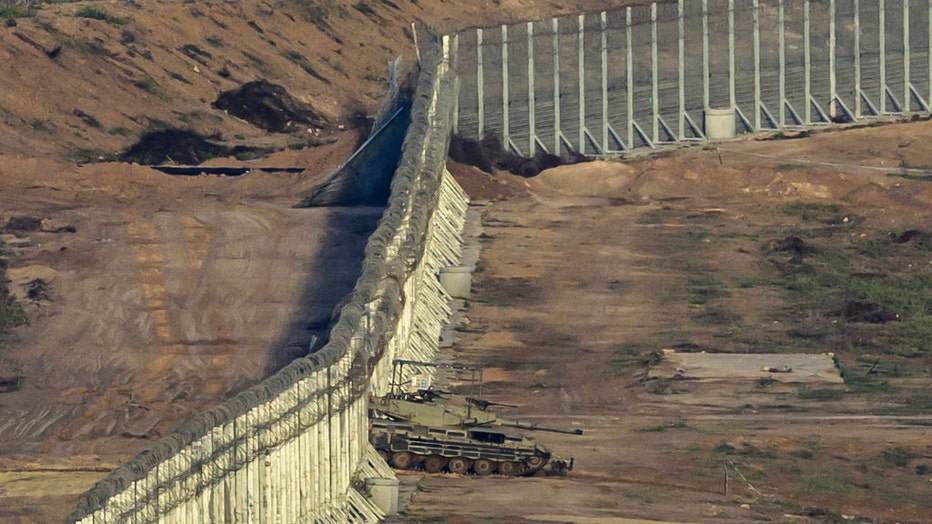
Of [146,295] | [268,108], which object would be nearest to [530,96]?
[268,108]

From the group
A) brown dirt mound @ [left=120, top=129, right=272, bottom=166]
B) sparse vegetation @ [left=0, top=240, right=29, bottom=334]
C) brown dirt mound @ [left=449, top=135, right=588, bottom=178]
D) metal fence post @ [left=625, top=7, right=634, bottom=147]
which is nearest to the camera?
sparse vegetation @ [left=0, top=240, right=29, bottom=334]

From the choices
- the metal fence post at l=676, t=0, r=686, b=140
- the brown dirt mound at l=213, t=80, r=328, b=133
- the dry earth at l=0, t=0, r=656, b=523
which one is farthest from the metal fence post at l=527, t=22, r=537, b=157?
the brown dirt mound at l=213, t=80, r=328, b=133

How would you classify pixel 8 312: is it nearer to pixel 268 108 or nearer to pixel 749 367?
pixel 749 367

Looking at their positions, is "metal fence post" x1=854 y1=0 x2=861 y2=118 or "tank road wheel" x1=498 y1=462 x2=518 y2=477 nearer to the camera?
"tank road wheel" x1=498 y1=462 x2=518 y2=477

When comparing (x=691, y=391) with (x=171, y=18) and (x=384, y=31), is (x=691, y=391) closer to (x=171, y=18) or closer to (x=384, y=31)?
(x=171, y=18)

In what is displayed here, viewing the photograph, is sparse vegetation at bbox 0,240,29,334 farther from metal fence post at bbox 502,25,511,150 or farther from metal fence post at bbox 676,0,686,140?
metal fence post at bbox 676,0,686,140

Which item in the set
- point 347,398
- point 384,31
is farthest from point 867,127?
point 347,398

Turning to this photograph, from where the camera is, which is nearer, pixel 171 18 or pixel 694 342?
pixel 694 342

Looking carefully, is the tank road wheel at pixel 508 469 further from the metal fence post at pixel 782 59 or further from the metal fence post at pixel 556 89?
the metal fence post at pixel 782 59
